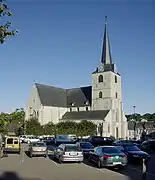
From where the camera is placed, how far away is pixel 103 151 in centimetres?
1961

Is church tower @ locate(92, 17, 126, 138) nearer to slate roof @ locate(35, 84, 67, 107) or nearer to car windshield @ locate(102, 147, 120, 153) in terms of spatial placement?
slate roof @ locate(35, 84, 67, 107)

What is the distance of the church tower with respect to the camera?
97500mm

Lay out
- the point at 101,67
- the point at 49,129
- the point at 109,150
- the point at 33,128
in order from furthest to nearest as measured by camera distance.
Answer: the point at 101,67 → the point at 49,129 → the point at 33,128 → the point at 109,150

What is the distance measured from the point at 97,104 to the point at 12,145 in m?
68.1

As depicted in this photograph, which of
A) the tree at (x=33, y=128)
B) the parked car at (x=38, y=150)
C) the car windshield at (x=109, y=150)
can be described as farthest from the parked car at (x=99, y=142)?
the tree at (x=33, y=128)

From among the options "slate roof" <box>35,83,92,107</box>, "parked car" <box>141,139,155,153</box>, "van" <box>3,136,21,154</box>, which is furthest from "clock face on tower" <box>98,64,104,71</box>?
"van" <box>3,136,21,154</box>

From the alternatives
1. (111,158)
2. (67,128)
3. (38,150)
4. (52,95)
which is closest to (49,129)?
(67,128)

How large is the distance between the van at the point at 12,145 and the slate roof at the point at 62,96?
223 feet

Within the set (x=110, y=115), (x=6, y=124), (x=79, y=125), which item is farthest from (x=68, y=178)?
(x=110, y=115)

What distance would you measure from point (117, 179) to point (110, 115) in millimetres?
A: 80765

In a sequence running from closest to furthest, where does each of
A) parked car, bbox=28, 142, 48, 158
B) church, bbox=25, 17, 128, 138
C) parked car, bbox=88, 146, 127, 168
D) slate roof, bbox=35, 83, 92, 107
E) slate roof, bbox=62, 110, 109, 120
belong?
parked car, bbox=88, 146, 127, 168
parked car, bbox=28, 142, 48, 158
slate roof, bbox=62, 110, 109, 120
church, bbox=25, 17, 128, 138
slate roof, bbox=35, 83, 92, 107

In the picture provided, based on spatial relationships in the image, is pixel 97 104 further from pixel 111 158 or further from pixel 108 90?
pixel 111 158

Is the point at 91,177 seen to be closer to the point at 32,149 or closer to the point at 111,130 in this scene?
the point at 32,149

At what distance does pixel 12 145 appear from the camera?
33.2 metres
